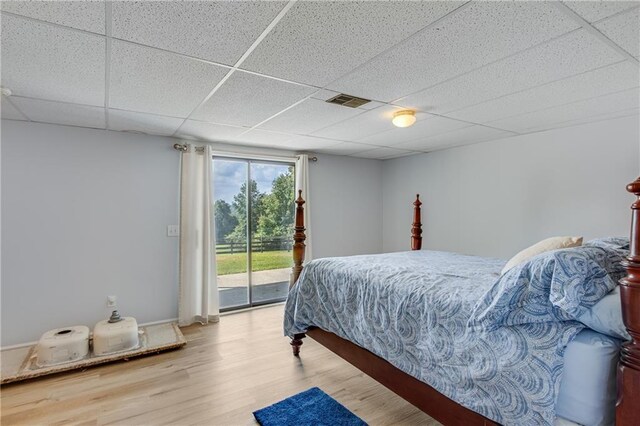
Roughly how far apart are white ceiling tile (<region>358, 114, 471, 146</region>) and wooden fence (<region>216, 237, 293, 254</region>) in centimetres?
185

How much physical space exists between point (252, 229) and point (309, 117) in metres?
2.02

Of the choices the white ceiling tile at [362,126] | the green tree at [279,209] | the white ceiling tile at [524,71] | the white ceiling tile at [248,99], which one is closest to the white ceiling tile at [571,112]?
the white ceiling tile at [524,71]

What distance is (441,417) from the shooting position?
1.64 m

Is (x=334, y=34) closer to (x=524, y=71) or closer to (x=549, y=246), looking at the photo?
(x=524, y=71)

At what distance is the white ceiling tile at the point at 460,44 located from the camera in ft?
4.43

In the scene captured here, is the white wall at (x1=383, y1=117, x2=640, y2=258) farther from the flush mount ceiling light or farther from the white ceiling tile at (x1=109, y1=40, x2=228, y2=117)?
the white ceiling tile at (x1=109, y1=40, x2=228, y2=117)

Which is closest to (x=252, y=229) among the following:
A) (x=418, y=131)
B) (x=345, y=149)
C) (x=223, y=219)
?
(x=223, y=219)

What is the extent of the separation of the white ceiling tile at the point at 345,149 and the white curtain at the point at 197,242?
1.58 meters

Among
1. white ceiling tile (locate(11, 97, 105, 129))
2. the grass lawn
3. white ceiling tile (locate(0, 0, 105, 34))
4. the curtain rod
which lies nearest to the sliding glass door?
the grass lawn

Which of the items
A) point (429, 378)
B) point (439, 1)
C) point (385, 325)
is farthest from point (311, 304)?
point (439, 1)

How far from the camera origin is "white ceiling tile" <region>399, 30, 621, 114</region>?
1.62 m

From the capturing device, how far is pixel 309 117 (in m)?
2.89

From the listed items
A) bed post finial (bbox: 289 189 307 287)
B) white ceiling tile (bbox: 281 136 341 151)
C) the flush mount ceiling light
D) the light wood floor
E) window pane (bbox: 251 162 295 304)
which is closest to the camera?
the light wood floor

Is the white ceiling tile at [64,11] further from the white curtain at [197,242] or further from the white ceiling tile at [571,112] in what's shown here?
the white ceiling tile at [571,112]
